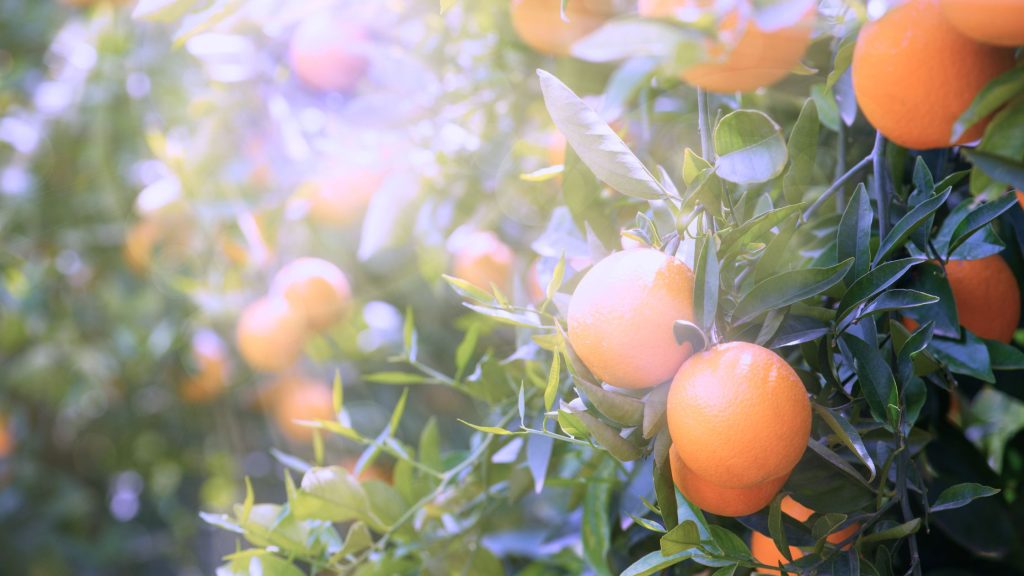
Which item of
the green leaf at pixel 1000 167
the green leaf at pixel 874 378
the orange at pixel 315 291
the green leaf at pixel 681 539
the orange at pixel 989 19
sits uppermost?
the orange at pixel 989 19

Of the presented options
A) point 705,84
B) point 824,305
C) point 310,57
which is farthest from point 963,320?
point 310,57

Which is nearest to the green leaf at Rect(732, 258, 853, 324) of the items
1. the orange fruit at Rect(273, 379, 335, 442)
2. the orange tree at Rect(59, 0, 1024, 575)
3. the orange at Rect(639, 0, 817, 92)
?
the orange tree at Rect(59, 0, 1024, 575)

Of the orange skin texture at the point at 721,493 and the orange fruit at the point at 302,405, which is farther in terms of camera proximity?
the orange fruit at the point at 302,405

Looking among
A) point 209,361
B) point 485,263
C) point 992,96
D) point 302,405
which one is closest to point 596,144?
point 992,96

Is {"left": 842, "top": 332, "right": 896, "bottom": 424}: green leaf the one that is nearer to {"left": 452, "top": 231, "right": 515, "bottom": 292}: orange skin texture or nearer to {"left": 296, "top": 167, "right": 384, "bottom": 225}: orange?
{"left": 452, "top": 231, "right": 515, "bottom": 292}: orange skin texture

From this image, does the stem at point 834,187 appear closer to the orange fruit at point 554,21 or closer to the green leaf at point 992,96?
the green leaf at point 992,96

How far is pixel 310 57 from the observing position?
36.1 inches

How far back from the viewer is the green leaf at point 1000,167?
1.21 ft

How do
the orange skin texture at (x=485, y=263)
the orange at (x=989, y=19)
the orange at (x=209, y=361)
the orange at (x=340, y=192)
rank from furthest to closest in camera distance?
the orange at (x=209, y=361) → the orange at (x=340, y=192) → the orange skin texture at (x=485, y=263) → the orange at (x=989, y=19)

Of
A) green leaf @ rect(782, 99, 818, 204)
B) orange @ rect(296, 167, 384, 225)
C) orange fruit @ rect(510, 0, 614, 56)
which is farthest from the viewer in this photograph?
orange @ rect(296, 167, 384, 225)

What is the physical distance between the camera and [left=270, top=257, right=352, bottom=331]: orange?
951 mm

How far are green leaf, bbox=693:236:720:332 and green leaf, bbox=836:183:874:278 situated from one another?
0.31ft

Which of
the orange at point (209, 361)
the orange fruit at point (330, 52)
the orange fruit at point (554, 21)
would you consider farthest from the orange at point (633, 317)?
the orange at point (209, 361)

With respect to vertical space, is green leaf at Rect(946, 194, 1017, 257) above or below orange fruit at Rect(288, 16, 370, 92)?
above
